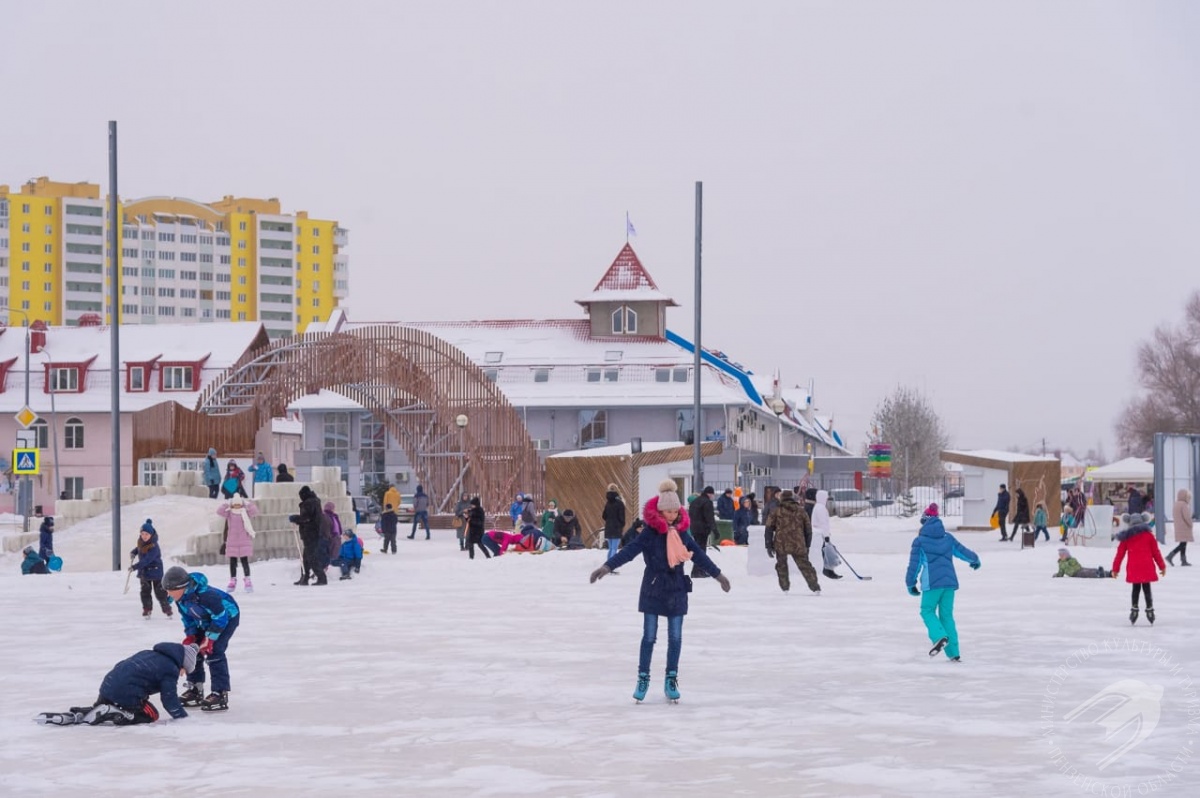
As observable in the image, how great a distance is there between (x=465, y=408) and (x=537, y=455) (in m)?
3.21

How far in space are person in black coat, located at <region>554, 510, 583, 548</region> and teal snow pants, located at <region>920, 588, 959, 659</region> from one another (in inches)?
884

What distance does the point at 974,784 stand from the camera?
9.01 metres

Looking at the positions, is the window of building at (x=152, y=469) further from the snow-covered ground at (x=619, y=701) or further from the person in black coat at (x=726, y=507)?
the snow-covered ground at (x=619, y=701)

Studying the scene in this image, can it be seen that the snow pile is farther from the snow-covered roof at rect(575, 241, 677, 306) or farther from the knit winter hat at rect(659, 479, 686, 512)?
the snow-covered roof at rect(575, 241, 677, 306)

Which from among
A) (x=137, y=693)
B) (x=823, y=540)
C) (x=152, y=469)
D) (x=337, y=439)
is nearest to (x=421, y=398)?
(x=152, y=469)

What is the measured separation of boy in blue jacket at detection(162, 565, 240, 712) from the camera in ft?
39.7

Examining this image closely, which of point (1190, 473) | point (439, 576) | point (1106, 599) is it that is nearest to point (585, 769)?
point (1106, 599)

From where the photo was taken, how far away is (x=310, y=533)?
27.6m

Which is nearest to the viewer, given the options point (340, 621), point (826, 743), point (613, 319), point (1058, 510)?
point (826, 743)

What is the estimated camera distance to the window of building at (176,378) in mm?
75438

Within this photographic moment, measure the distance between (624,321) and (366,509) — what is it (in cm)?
1895

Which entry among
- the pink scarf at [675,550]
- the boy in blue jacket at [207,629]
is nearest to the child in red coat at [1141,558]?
the pink scarf at [675,550]

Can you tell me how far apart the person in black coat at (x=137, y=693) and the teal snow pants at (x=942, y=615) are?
7.17 m

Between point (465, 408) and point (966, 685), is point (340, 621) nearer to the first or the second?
point (966, 685)
